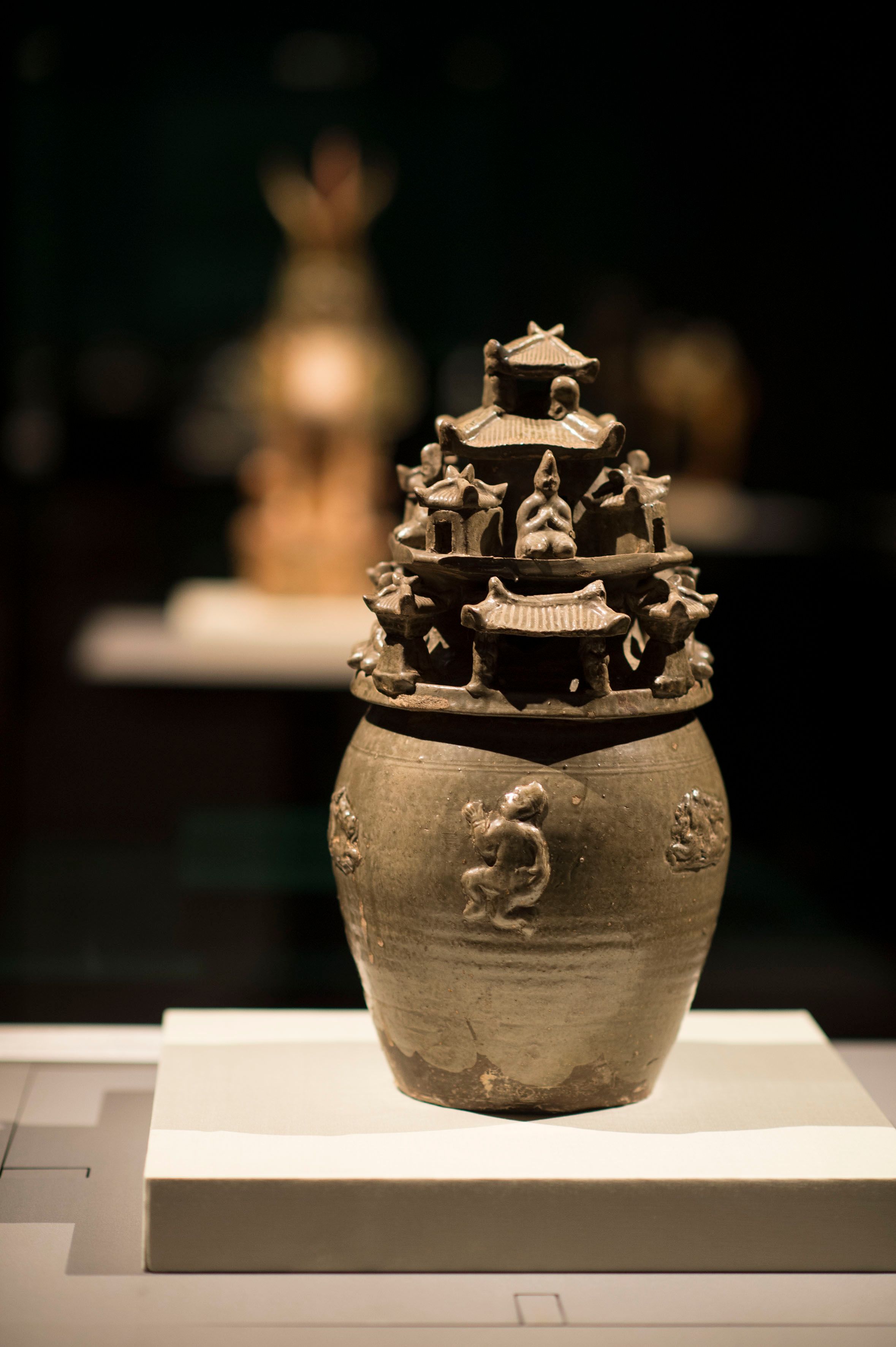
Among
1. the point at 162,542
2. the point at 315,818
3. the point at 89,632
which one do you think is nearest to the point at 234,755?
the point at 315,818

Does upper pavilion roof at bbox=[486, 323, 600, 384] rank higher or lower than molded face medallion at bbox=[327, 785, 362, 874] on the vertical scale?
higher

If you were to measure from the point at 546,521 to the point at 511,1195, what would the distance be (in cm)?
97

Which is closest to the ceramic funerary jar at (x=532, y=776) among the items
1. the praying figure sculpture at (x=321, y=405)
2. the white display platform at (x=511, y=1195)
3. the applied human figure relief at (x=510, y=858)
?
the applied human figure relief at (x=510, y=858)

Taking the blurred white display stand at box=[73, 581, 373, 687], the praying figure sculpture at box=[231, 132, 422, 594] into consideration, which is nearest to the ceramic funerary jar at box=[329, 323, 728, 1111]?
the blurred white display stand at box=[73, 581, 373, 687]

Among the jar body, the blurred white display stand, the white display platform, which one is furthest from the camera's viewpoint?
the blurred white display stand

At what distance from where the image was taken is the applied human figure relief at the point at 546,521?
225cm

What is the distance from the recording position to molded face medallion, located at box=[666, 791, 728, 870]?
7.50 ft

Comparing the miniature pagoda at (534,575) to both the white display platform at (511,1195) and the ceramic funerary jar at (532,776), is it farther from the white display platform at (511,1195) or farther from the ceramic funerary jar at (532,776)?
the white display platform at (511,1195)

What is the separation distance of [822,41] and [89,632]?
9.28 feet

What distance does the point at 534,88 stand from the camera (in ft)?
14.7

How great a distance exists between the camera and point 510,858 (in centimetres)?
220

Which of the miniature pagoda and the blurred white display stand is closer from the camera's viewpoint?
the miniature pagoda

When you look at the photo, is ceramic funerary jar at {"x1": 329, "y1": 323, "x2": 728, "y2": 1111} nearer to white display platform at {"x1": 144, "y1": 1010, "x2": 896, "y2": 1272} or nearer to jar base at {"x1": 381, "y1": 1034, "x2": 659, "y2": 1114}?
jar base at {"x1": 381, "y1": 1034, "x2": 659, "y2": 1114}

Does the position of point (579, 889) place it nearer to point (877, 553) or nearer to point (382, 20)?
point (877, 553)
